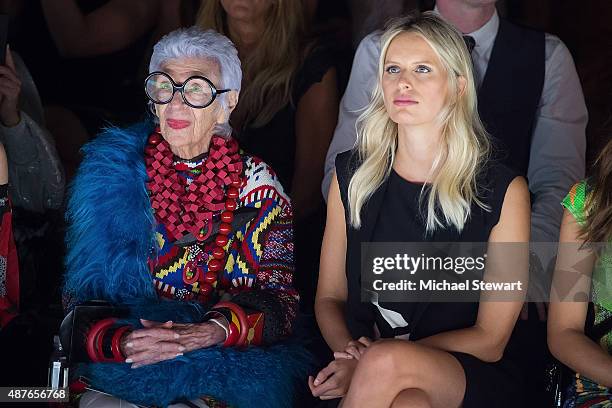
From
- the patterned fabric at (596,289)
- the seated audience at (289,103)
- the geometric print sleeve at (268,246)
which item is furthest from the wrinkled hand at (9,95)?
the patterned fabric at (596,289)

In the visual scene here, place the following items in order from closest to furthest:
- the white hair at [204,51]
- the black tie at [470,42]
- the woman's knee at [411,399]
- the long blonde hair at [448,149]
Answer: the woman's knee at [411,399]
the long blonde hair at [448,149]
the white hair at [204,51]
the black tie at [470,42]

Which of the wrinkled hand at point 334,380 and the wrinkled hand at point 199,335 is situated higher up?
the wrinkled hand at point 199,335

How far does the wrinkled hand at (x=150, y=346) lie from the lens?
139 inches

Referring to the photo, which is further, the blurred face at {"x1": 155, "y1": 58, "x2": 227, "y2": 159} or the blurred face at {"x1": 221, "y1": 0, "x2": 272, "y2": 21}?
the blurred face at {"x1": 221, "y1": 0, "x2": 272, "y2": 21}

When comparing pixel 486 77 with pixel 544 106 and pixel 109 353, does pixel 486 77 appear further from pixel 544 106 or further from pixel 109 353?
pixel 109 353

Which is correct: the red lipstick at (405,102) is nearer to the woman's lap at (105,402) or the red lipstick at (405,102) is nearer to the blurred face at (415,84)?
the blurred face at (415,84)

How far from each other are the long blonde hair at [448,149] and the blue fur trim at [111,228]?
680 millimetres

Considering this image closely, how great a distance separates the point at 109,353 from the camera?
355 cm

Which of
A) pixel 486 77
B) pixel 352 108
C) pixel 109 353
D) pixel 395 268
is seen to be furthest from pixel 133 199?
pixel 486 77

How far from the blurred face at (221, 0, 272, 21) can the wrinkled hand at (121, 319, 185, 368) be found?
1639 mm

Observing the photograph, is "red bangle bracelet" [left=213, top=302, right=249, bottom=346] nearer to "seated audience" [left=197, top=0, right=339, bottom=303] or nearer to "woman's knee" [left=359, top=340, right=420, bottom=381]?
"woman's knee" [left=359, top=340, right=420, bottom=381]

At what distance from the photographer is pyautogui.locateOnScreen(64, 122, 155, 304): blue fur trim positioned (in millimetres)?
3750

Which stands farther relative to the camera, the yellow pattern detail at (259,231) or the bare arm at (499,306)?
the yellow pattern detail at (259,231)

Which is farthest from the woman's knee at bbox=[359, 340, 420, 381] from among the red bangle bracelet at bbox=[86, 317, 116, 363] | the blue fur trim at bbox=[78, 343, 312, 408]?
the red bangle bracelet at bbox=[86, 317, 116, 363]
